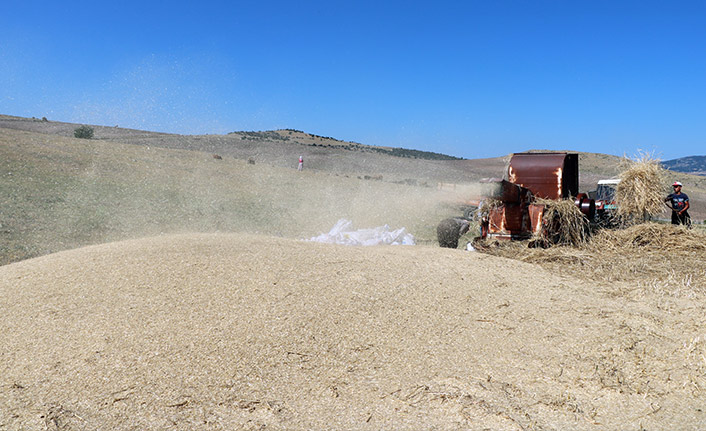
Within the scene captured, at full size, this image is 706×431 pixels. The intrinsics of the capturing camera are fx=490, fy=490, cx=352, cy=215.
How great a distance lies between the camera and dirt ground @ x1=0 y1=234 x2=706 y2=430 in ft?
8.07

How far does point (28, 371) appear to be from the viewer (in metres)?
2.69

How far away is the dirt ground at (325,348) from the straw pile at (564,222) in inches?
94.8

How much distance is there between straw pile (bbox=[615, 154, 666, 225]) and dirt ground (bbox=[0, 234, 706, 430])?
347cm

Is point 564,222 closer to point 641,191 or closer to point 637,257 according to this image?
point 637,257

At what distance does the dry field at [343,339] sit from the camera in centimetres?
247

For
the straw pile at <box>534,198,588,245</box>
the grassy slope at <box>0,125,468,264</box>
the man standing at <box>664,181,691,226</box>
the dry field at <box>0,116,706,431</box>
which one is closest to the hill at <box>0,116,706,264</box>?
the grassy slope at <box>0,125,468,264</box>

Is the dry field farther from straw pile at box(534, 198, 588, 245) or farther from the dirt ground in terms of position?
straw pile at box(534, 198, 588, 245)

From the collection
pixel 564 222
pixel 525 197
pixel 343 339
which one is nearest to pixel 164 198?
pixel 525 197

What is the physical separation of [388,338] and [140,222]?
697cm

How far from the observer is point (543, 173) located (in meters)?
8.02

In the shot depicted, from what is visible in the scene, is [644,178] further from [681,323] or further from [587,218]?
[681,323]

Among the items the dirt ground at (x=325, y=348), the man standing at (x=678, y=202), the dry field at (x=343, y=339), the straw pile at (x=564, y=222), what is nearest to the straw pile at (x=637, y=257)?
the dry field at (x=343, y=339)

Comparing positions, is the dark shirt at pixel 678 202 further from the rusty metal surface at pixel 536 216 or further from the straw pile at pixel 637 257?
the rusty metal surface at pixel 536 216

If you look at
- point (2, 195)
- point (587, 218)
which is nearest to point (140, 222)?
point (2, 195)
